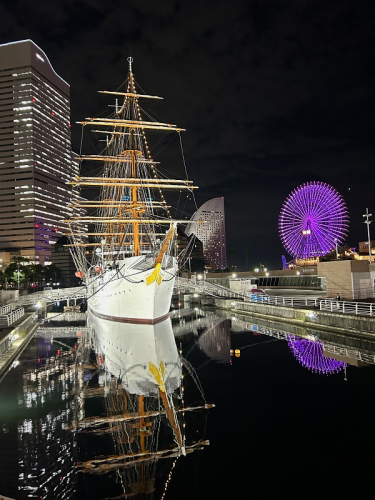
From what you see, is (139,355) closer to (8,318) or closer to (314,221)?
(8,318)

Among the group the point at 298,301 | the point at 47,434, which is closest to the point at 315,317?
the point at 298,301

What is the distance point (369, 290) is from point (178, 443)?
2395 centimetres

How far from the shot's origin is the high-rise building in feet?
547

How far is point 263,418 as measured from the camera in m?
11.7

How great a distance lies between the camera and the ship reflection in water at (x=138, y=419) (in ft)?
28.7

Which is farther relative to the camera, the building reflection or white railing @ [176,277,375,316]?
white railing @ [176,277,375,316]

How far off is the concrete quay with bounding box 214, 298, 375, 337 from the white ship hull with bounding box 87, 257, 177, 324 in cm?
871

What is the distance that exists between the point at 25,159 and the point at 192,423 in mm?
179445

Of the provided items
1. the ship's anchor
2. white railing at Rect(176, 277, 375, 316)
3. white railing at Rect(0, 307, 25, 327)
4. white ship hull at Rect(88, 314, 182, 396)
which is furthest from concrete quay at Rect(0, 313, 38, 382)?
white railing at Rect(176, 277, 375, 316)

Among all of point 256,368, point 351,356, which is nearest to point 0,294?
point 256,368

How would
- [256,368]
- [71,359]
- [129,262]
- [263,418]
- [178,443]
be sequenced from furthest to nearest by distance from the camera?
[129,262]
[71,359]
[256,368]
[263,418]
[178,443]

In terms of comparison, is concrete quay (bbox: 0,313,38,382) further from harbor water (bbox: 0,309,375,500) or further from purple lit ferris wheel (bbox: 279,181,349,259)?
purple lit ferris wheel (bbox: 279,181,349,259)

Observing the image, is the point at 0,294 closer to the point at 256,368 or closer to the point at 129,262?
the point at 129,262

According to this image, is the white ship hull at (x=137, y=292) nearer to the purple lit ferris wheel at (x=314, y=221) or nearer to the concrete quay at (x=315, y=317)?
the concrete quay at (x=315, y=317)
